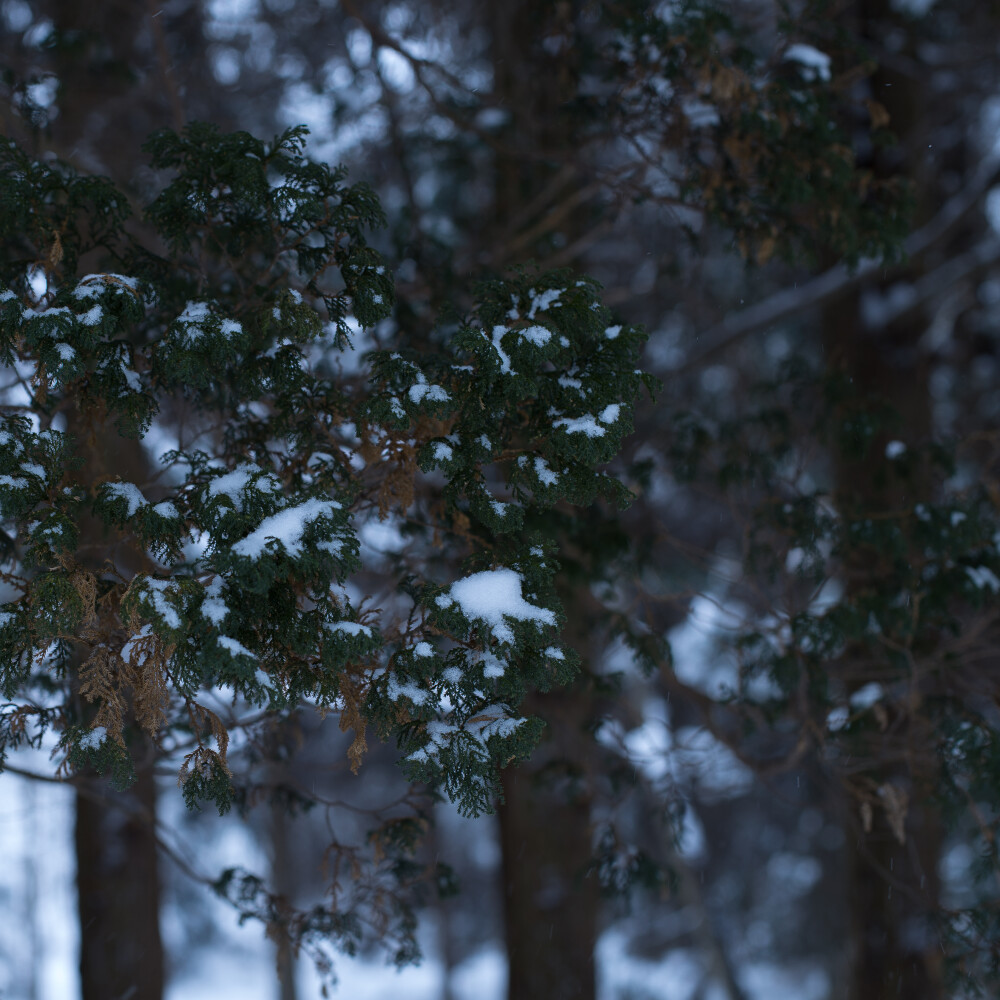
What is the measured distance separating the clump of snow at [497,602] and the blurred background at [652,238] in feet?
4.88

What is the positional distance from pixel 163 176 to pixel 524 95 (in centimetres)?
248

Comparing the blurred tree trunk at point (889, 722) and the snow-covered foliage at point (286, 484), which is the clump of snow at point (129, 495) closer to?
the snow-covered foliage at point (286, 484)

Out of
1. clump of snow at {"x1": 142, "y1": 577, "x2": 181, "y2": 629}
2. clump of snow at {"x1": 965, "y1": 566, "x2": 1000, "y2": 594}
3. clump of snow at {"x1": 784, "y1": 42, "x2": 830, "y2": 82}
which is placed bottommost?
clump of snow at {"x1": 142, "y1": 577, "x2": 181, "y2": 629}

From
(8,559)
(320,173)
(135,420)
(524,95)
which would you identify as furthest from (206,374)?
(524,95)

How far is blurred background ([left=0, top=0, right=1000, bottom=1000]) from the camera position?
425 centimetres

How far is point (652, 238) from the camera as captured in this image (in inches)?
320

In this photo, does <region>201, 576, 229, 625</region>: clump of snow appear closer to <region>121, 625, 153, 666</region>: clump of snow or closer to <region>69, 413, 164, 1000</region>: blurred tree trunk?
<region>121, 625, 153, 666</region>: clump of snow

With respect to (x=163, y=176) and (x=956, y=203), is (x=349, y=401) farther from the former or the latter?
(x=956, y=203)

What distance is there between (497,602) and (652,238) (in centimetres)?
646

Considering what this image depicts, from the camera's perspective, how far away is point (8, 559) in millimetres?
3209

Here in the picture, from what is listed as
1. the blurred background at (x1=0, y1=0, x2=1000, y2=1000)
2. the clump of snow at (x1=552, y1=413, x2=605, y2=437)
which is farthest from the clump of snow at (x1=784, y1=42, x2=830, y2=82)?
the clump of snow at (x1=552, y1=413, x2=605, y2=437)

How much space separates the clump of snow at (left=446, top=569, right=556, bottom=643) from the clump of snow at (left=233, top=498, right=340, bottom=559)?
1.49ft

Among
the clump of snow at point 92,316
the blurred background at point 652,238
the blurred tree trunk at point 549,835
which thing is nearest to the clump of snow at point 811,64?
the blurred background at point 652,238

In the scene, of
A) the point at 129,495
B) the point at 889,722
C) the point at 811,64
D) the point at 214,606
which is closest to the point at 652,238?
the point at 811,64
